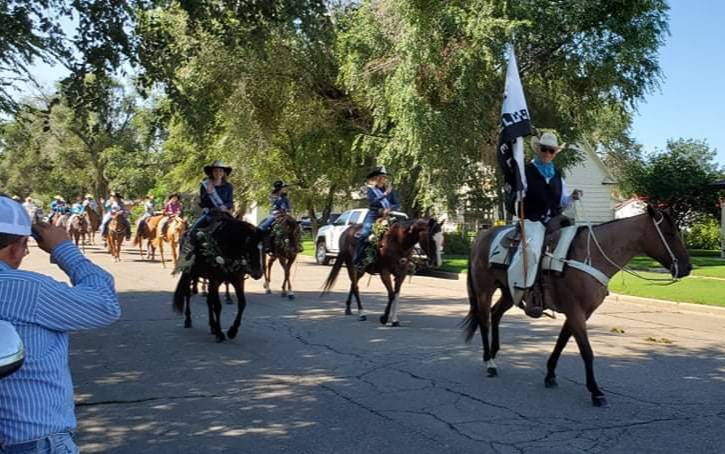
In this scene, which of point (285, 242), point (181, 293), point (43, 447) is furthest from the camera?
point (285, 242)

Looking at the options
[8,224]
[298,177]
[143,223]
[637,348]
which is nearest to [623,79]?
[298,177]

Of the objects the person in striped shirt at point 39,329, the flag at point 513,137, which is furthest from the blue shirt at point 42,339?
the flag at point 513,137

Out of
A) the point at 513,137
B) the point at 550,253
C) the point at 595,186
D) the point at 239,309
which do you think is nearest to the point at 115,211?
the point at 239,309

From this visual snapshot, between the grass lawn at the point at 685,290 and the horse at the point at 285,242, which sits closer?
the grass lawn at the point at 685,290

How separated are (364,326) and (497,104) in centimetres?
1427

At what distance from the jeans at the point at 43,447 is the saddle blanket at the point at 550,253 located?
18.9 feet

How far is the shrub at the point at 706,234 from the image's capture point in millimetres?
34125

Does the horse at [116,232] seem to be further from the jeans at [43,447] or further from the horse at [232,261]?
the jeans at [43,447]

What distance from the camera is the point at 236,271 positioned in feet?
34.8

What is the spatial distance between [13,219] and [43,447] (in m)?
0.90

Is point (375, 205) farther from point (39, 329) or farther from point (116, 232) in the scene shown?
point (116, 232)

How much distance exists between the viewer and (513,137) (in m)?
8.13

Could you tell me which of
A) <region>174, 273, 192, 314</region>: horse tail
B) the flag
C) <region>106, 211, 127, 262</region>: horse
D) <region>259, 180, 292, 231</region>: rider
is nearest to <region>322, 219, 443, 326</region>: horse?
<region>174, 273, 192, 314</region>: horse tail

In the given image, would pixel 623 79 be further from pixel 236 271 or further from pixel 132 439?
pixel 132 439
